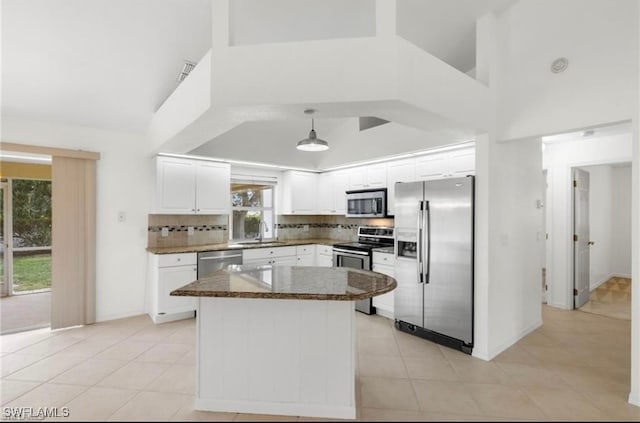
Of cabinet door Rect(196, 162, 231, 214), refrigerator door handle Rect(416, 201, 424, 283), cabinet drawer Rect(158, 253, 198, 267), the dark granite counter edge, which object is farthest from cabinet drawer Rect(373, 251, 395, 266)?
cabinet drawer Rect(158, 253, 198, 267)

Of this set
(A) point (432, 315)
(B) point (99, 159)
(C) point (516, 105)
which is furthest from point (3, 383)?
(C) point (516, 105)

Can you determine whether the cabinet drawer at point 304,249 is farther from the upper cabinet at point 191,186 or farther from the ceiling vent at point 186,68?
the ceiling vent at point 186,68

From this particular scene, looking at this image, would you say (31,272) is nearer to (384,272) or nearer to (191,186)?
(191,186)

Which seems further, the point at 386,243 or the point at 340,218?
the point at 340,218

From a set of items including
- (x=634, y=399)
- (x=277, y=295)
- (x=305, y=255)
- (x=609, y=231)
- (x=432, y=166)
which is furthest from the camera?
(x=609, y=231)

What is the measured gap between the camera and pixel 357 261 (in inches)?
180

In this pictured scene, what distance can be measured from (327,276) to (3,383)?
2874 mm

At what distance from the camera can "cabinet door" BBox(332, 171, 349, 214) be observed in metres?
5.42

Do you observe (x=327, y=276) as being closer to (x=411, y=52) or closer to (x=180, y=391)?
(x=180, y=391)

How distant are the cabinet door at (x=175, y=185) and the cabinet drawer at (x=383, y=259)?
2.68m

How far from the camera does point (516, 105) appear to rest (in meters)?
3.24

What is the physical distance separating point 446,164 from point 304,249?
266cm

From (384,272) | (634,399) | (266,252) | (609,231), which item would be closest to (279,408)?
(384,272)

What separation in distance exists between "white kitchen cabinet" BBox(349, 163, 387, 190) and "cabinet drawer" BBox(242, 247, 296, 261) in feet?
4.80
